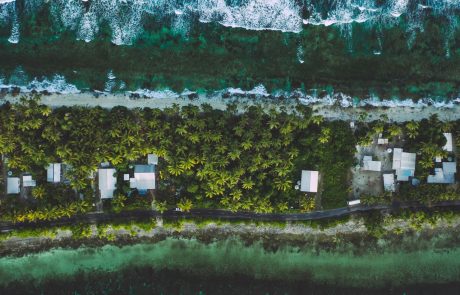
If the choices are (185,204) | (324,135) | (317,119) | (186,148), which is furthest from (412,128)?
(185,204)

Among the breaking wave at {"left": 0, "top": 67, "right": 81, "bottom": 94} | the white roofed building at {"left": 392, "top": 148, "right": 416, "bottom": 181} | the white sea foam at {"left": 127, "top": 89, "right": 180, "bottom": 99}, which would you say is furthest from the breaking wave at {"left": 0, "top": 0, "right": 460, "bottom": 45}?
the white roofed building at {"left": 392, "top": 148, "right": 416, "bottom": 181}

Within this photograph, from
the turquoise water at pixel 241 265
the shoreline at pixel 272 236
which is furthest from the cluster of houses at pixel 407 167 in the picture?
the turquoise water at pixel 241 265

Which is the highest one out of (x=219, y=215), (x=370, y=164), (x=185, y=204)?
(x=370, y=164)

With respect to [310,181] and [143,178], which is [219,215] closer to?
[143,178]

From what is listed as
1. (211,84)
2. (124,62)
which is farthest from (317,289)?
(124,62)

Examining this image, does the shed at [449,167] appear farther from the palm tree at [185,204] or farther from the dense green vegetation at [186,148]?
the palm tree at [185,204]

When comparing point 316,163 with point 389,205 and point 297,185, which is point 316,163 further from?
point 389,205
